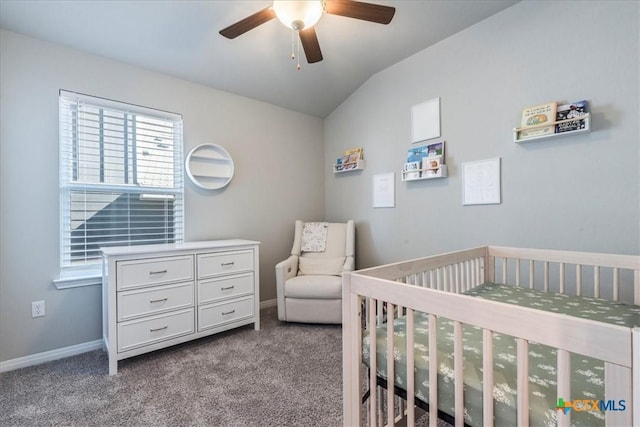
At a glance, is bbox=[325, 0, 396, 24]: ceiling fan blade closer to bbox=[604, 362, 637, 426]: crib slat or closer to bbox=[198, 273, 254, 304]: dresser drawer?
bbox=[604, 362, 637, 426]: crib slat

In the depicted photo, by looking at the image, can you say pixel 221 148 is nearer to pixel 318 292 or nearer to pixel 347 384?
pixel 318 292

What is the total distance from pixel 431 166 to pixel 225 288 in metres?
2.05

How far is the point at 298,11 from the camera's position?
1.51m

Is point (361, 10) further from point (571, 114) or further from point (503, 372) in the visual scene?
point (503, 372)

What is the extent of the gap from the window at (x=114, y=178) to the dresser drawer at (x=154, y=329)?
678mm

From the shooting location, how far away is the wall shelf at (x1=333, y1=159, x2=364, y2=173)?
10.6 feet

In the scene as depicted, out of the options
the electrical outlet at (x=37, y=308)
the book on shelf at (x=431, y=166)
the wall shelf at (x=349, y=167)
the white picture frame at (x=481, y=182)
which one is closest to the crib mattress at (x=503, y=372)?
the white picture frame at (x=481, y=182)

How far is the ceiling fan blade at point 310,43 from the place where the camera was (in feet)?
5.65

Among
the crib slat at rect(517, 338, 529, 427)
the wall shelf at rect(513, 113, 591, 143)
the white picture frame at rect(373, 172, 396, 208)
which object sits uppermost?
the wall shelf at rect(513, 113, 591, 143)

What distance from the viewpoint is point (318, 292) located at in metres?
2.65

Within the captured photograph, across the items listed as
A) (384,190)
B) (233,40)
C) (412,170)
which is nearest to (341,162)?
(384,190)

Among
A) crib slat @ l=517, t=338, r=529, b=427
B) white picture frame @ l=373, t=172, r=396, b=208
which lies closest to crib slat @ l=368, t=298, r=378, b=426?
crib slat @ l=517, t=338, r=529, b=427

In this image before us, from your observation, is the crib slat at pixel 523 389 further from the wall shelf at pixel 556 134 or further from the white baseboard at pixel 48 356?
the white baseboard at pixel 48 356

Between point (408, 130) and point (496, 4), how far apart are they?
42.5 inches
